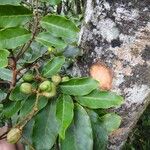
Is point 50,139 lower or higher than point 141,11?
lower

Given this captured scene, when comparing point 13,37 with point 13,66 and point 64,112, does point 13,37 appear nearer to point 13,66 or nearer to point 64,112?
point 13,66

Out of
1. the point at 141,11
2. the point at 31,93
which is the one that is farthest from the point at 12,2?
the point at 141,11

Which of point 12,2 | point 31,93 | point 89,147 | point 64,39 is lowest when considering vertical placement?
point 89,147

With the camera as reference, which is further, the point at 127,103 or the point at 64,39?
the point at 127,103

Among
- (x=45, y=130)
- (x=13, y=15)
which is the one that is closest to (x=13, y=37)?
(x=13, y=15)

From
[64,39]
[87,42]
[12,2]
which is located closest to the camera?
[12,2]

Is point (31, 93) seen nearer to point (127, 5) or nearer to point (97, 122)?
point (97, 122)

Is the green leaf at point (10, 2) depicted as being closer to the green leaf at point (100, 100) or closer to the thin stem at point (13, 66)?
the thin stem at point (13, 66)
